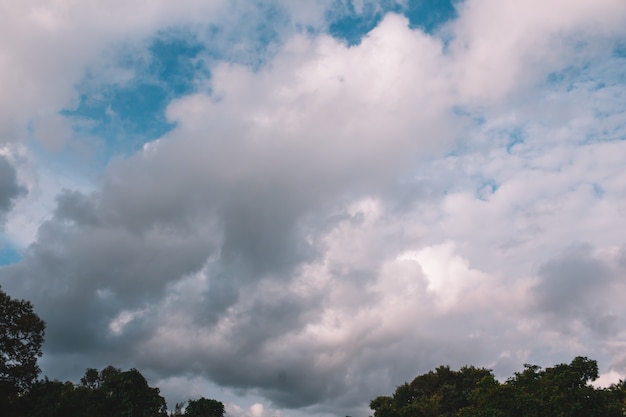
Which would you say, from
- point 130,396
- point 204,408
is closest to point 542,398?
point 204,408

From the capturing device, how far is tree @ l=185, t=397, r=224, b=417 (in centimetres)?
4888

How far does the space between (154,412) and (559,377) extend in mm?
38009

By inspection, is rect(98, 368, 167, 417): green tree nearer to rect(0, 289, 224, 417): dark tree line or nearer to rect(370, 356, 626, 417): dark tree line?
rect(0, 289, 224, 417): dark tree line

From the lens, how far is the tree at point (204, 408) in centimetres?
4888

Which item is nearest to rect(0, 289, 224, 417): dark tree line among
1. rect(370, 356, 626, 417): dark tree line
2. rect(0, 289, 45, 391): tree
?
rect(0, 289, 45, 391): tree

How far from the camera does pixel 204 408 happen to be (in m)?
49.0

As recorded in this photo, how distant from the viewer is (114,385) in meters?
46.8

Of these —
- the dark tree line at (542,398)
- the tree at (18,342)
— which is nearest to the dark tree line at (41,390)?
the tree at (18,342)

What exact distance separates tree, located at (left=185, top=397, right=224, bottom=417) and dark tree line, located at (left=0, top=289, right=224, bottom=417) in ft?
10.5

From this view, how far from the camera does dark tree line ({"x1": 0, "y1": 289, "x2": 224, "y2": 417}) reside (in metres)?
41.2

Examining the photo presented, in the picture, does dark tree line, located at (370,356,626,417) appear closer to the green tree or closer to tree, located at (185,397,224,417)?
tree, located at (185,397,224,417)

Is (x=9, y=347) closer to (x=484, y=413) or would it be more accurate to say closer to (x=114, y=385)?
(x=114, y=385)

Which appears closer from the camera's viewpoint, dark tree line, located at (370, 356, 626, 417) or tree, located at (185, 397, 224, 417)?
dark tree line, located at (370, 356, 626, 417)

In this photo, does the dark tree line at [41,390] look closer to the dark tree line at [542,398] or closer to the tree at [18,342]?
the tree at [18,342]
